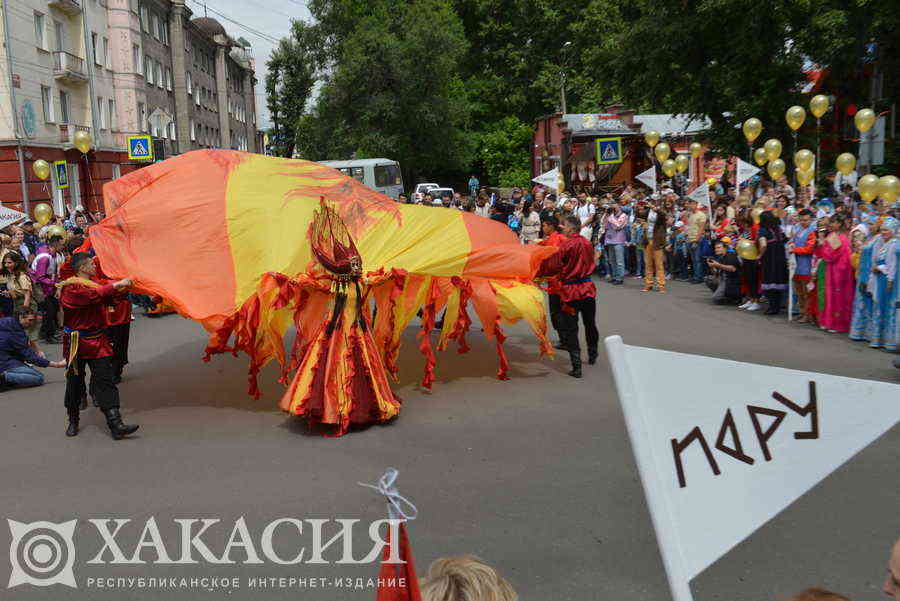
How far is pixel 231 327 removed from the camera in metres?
7.70

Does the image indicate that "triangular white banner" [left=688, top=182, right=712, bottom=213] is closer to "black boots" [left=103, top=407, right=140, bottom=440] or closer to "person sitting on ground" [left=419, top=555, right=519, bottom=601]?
"black boots" [left=103, top=407, right=140, bottom=440]

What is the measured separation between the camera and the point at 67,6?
99.8ft

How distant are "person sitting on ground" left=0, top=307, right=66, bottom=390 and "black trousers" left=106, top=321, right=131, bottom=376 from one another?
790mm

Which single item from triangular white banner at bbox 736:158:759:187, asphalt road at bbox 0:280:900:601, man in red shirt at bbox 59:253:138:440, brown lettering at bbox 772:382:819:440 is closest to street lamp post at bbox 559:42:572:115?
triangular white banner at bbox 736:158:759:187

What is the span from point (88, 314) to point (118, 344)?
2257 mm

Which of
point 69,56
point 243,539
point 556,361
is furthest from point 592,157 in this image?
point 243,539

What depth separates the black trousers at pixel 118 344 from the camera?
9219 mm

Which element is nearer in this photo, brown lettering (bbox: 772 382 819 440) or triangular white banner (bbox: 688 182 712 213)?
brown lettering (bbox: 772 382 819 440)

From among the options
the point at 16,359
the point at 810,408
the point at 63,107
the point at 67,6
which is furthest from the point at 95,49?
the point at 810,408

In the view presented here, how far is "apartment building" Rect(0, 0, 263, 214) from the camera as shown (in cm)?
2595

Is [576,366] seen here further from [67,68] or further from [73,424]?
[67,68]

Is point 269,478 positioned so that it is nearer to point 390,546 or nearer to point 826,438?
point 390,546

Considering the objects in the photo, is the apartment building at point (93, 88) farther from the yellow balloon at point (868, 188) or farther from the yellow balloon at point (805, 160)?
the yellow balloon at point (868, 188)

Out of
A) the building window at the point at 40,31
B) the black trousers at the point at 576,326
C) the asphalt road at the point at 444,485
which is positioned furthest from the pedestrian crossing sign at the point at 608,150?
the building window at the point at 40,31
